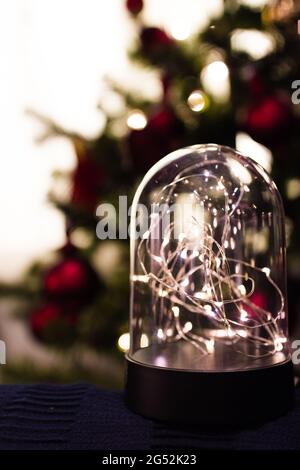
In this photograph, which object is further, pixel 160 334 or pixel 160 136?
pixel 160 136

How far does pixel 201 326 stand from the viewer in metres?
0.91

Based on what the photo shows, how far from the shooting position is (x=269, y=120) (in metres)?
1.12

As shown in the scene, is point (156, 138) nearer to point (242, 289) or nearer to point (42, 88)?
point (242, 289)

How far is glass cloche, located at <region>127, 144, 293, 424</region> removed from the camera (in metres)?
0.80

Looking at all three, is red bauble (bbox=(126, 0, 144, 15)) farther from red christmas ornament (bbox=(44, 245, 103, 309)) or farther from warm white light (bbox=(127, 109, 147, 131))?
red christmas ornament (bbox=(44, 245, 103, 309))

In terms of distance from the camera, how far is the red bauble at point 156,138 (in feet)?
3.99

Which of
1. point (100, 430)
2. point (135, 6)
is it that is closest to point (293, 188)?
point (135, 6)

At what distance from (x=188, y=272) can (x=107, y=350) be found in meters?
0.56

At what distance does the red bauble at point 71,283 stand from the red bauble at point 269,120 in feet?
1.63

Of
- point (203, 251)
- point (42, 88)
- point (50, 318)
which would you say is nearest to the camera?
point (203, 251)

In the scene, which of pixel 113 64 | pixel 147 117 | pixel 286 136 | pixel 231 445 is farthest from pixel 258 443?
pixel 113 64

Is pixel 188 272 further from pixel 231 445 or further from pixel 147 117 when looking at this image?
pixel 147 117

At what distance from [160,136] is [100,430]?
76cm

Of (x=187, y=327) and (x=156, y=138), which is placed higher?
(x=156, y=138)
